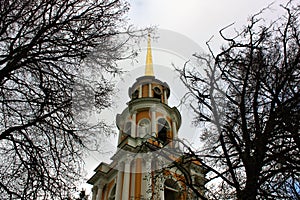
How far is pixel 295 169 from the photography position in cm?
602

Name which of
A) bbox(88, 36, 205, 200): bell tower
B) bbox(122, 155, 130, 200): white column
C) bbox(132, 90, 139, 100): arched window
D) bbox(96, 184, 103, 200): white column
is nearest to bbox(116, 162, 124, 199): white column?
bbox(88, 36, 205, 200): bell tower

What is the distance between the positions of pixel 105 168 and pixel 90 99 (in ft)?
54.5

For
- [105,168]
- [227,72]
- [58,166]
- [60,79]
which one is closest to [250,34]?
[227,72]

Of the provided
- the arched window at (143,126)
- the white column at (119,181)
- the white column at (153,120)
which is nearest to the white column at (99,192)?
the white column at (119,181)

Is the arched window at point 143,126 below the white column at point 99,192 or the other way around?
the other way around

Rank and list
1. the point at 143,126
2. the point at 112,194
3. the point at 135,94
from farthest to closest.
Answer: the point at 135,94
the point at 143,126
the point at 112,194

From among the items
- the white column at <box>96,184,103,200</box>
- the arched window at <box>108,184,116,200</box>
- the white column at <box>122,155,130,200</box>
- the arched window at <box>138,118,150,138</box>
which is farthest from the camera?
the arched window at <box>138,118,150,138</box>

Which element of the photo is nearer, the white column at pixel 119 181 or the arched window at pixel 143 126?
the white column at pixel 119 181

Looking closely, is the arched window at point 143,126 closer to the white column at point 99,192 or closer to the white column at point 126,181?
the white column at point 126,181

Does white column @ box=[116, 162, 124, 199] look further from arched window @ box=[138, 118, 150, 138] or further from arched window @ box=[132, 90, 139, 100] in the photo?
arched window @ box=[132, 90, 139, 100]

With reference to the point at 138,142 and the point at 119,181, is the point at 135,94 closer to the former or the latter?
the point at 138,142

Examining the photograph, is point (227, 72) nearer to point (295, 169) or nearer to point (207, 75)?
point (207, 75)

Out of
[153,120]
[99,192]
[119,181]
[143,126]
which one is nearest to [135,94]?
[143,126]

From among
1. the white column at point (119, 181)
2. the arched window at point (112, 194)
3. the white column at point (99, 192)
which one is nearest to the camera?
the white column at point (119, 181)
